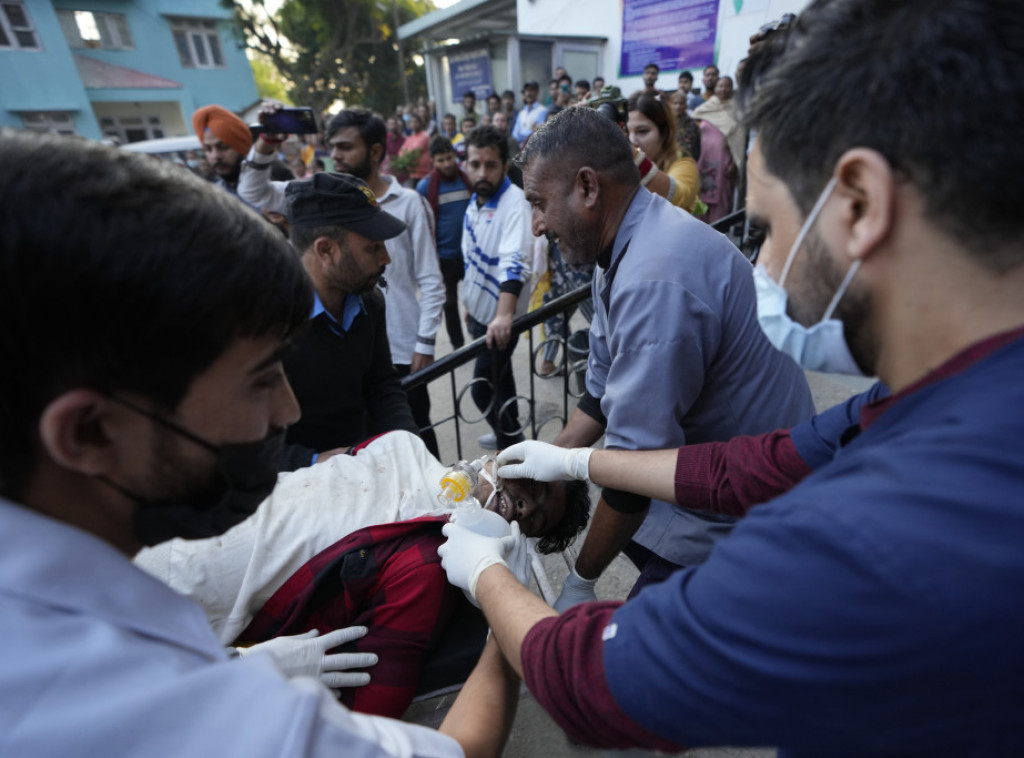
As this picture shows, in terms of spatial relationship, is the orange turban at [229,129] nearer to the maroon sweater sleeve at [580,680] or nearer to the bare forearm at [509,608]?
the bare forearm at [509,608]

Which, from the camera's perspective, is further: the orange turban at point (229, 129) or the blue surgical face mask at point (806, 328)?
the orange turban at point (229, 129)

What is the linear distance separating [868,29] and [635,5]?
12.5m

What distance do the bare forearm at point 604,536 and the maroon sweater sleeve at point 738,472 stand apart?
35 centimetres

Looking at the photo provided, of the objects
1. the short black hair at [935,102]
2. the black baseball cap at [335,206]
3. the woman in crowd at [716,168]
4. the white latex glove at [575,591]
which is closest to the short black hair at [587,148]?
the black baseball cap at [335,206]

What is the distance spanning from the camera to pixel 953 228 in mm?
683

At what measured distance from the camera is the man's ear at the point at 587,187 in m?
1.85

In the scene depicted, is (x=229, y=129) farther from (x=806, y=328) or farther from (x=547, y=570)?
(x=806, y=328)

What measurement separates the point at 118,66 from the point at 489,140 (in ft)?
87.3

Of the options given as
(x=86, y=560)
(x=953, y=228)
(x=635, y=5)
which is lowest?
(x=86, y=560)

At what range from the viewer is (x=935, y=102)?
66 centimetres

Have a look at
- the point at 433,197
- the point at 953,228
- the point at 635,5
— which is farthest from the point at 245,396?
the point at 635,5

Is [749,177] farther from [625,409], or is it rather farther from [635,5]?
[635,5]

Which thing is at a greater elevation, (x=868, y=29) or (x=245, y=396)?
(x=868, y=29)

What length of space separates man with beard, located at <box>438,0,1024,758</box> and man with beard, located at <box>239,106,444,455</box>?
286 cm
